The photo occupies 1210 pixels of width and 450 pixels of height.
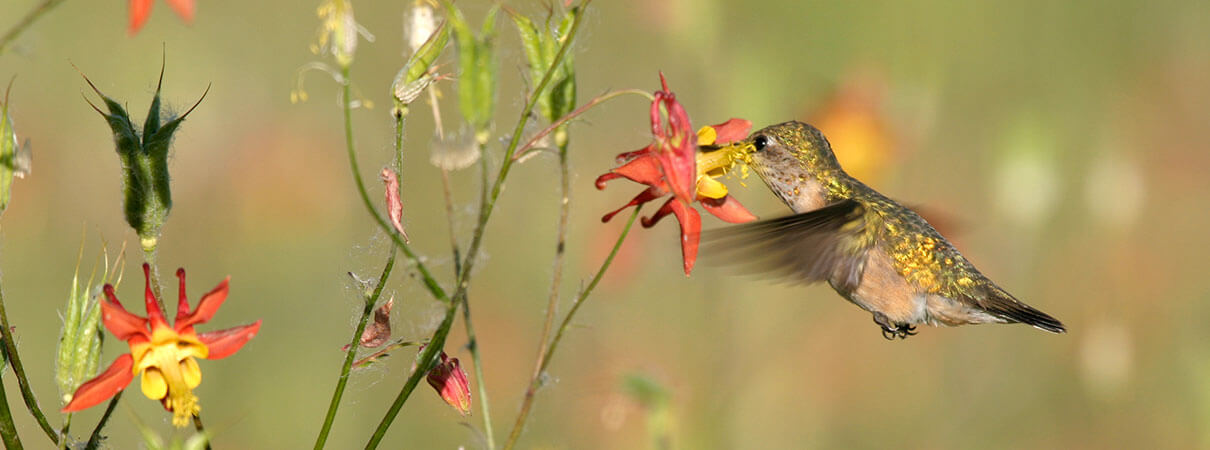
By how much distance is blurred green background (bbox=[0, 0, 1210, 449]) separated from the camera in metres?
4.12

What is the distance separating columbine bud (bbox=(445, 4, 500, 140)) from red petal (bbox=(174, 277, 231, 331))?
365 mm

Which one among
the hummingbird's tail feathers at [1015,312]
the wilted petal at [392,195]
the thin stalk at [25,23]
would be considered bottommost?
the hummingbird's tail feathers at [1015,312]

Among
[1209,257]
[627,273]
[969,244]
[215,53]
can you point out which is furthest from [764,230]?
[1209,257]

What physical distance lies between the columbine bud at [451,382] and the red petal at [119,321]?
1.62ft

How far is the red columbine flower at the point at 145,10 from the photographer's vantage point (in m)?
1.19

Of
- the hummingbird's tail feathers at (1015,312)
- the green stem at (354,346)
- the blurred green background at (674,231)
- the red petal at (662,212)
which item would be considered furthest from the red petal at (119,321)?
the blurred green background at (674,231)

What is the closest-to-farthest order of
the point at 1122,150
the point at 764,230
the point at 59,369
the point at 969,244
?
the point at 59,369, the point at 764,230, the point at 969,244, the point at 1122,150

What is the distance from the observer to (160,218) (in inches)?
60.2

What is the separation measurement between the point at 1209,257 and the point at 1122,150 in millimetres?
1282

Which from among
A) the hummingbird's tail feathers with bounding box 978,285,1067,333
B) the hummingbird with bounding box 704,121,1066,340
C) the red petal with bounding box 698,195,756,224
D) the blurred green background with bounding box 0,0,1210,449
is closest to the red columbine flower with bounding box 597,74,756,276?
the red petal with bounding box 698,195,756,224

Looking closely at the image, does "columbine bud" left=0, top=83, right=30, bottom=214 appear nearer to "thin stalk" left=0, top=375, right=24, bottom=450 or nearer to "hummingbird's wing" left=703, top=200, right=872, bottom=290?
"thin stalk" left=0, top=375, right=24, bottom=450

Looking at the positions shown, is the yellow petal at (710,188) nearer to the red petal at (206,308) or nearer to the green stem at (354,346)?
the green stem at (354,346)

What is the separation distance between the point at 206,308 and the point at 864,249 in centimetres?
157

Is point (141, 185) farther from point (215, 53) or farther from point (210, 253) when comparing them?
point (215, 53)
